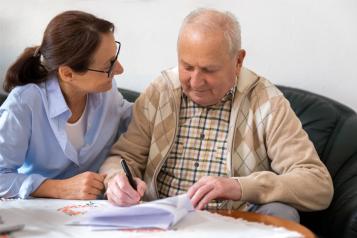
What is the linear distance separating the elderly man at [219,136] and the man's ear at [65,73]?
0.28 m

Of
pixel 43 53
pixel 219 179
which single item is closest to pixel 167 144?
pixel 219 179

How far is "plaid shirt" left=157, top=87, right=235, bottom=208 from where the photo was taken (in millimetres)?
1932

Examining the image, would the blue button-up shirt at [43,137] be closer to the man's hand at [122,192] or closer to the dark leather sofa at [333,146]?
the man's hand at [122,192]

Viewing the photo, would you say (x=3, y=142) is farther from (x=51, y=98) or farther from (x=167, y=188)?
(x=167, y=188)

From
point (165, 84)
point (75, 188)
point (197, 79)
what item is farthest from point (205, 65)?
point (75, 188)

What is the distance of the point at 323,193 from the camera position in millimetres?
1779

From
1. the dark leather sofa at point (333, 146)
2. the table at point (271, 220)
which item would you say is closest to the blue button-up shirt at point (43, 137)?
the table at point (271, 220)

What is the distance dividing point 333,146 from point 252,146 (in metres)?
0.43

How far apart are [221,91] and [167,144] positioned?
0.90 feet

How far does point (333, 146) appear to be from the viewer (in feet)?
7.05

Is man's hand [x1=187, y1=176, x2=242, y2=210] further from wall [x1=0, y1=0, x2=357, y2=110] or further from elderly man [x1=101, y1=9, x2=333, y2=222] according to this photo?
wall [x1=0, y1=0, x2=357, y2=110]

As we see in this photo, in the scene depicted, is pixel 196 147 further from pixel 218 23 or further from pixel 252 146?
pixel 218 23

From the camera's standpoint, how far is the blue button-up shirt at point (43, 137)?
70.7 inches

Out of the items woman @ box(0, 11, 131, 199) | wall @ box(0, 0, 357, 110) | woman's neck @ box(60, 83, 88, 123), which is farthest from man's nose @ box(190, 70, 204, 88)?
wall @ box(0, 0, 357, 110)
